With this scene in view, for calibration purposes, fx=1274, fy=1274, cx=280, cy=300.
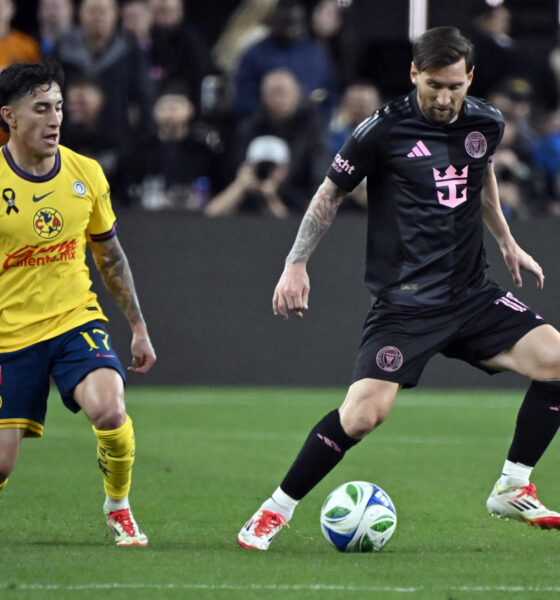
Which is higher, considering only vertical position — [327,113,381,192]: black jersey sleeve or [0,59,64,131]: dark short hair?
[0,59,64,131]: dark short hair

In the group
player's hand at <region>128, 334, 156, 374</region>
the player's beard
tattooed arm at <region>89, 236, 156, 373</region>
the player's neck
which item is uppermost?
the player's beard

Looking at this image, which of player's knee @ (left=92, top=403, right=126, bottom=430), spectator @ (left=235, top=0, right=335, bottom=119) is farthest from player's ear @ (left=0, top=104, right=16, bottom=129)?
spectator @ (left=235, top=0, right=335, bottom=119)

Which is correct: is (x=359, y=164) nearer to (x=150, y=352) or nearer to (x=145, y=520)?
(x=150, y=352)

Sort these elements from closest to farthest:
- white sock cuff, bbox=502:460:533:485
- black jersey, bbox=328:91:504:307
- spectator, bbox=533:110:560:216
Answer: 1. black jersey, bbox=328:91:504:307
2. white sock cuff, bbox=502:460:533:485
3. spectator, bbox=533:110:560:216

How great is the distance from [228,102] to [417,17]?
10.5 feet

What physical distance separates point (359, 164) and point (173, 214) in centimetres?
660

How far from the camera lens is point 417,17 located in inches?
579

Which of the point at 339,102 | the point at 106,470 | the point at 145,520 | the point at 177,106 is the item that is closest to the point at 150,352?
the point at 106,470

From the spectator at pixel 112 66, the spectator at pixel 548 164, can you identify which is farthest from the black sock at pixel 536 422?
the spectator at pixel 548 164

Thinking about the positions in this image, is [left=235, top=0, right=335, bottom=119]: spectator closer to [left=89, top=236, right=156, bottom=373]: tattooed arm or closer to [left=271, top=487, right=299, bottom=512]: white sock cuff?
[left=89, top=236, right=156, bottom=373]: tattooed arm

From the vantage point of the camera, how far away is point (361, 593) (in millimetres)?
4320

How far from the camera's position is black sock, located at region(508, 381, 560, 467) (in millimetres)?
5605

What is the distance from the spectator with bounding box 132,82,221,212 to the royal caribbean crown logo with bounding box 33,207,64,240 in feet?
21.0

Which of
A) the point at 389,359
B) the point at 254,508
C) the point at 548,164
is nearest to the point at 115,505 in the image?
the point at 254,508
